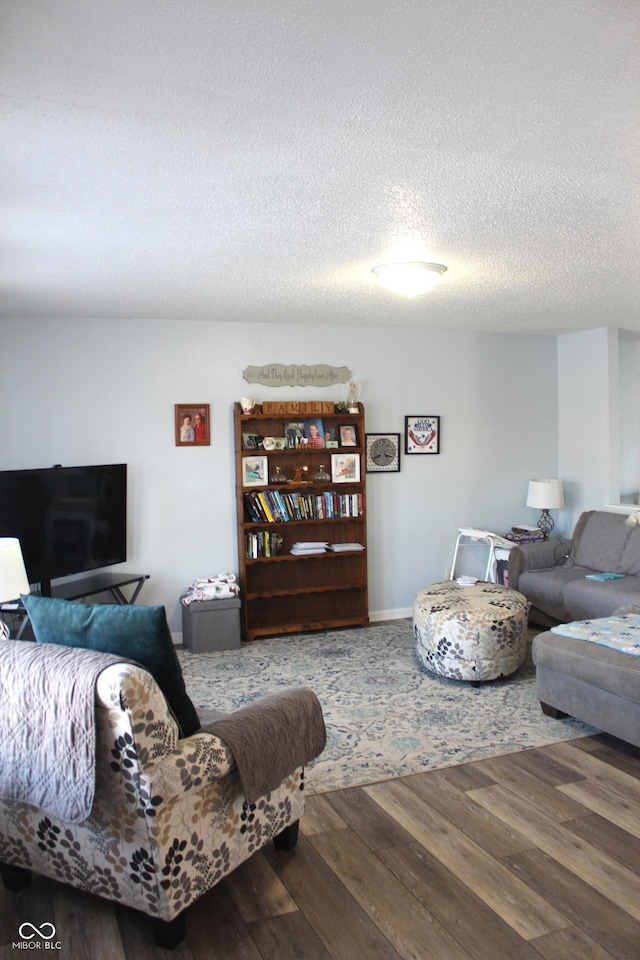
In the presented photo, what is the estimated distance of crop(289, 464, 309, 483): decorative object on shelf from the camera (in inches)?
229

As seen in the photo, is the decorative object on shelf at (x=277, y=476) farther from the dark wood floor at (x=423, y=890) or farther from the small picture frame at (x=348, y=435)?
the dark wood floor at (x=423, y=890)

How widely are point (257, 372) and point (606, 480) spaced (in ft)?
10.4

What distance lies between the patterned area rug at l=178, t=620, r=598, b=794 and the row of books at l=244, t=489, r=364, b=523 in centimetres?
95

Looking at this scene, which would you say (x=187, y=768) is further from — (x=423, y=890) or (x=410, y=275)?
(x=410, y=275)

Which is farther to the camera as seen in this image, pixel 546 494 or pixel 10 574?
pixel 546 494

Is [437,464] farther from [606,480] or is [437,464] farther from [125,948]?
[125,948]

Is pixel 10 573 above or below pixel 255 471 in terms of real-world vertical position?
below

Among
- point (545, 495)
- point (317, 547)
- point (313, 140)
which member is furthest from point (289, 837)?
point (545, 495)

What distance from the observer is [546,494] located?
20.7 ft

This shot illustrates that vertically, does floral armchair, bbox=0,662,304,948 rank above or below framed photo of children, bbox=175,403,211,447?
below

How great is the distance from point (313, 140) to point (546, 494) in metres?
4.70

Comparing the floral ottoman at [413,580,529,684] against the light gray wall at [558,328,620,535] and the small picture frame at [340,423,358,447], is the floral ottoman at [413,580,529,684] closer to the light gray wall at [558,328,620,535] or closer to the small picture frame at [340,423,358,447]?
the small picture frame at [340,423,358,447]

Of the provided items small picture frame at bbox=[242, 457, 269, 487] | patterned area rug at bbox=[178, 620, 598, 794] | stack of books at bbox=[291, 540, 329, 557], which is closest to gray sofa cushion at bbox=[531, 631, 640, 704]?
patterned area rug at bbox=[178, 620, 598, 794]

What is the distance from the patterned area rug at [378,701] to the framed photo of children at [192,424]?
1.59 m
